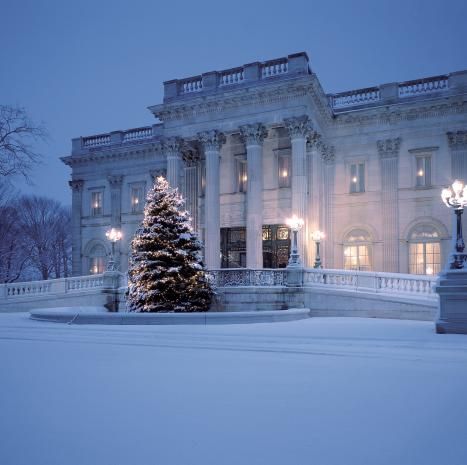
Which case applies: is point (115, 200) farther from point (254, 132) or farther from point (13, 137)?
point (13, 137)

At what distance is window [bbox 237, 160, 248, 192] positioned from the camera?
30.4 meters

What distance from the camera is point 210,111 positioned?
28.8 m

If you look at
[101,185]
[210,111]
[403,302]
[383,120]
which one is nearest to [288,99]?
[210,111]

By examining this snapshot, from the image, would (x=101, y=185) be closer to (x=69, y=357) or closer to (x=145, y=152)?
(x=145, y=152)

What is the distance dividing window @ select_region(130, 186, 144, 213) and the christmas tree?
53.2ft

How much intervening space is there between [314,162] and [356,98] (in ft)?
19.6

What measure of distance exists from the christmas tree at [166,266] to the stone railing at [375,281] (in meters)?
4.87

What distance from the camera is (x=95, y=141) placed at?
39906 millimetres

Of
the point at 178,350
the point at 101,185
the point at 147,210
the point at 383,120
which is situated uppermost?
the point at 383,120

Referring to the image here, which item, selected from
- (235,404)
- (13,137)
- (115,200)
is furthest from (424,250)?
(235,404)

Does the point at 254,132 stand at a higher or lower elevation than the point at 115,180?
higher

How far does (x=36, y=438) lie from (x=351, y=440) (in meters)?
2.90

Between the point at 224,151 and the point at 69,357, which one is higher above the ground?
the point at 224,151

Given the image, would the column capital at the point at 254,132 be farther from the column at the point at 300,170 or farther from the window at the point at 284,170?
the window at the point at 284,170
